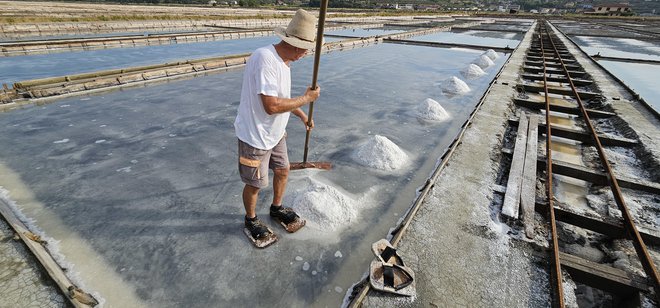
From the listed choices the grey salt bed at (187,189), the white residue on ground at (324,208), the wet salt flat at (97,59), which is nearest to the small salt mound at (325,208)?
the white residue on ground at (324,208)

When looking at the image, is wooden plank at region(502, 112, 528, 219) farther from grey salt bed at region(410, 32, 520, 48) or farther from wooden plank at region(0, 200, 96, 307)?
grey salt bed at region(410, 32, 520, 48)

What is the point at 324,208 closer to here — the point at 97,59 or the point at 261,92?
the point at 261,92

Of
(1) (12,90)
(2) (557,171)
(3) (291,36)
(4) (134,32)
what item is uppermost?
(3) (291,36)

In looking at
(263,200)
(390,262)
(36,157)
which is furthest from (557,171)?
(36,157)

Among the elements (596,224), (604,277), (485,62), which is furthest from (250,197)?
(485,62)

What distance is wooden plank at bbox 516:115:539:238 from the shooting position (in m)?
2.76

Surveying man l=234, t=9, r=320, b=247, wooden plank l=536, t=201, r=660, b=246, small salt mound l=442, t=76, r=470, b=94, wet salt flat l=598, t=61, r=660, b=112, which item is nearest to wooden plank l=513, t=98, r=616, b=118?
small salt mound l=442, t=76, r=470, b=94

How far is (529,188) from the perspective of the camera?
324cm

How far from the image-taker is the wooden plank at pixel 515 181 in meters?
2.88

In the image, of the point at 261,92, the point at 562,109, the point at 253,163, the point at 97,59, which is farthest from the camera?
the point at 97,59

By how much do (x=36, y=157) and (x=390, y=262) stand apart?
4.33 metres

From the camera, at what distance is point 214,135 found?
461 centimetres

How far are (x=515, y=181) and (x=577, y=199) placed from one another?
3.16 feet

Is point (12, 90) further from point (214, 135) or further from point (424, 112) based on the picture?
point (424, 112)
